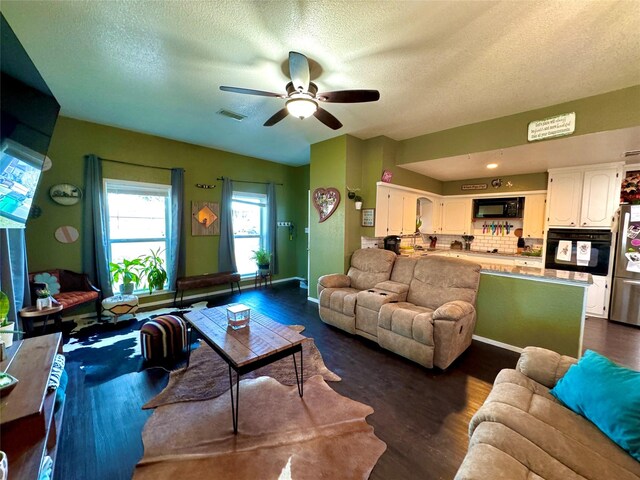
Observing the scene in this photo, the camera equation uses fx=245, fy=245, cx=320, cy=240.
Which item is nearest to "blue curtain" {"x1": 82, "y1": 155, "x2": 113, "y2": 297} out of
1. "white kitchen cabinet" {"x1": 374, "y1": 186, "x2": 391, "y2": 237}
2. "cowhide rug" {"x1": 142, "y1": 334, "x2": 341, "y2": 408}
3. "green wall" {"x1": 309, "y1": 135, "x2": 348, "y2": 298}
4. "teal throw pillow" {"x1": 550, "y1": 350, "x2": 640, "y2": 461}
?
"cowhide rug" {"x1": 142, "y1": 334, "x2": 341, "y2": 408}

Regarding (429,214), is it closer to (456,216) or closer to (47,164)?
(456,216)

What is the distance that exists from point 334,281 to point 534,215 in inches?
158

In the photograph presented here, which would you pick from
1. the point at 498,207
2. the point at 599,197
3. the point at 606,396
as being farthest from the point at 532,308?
the point at 498,207

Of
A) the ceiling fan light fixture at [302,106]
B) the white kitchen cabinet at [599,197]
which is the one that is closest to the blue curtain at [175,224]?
the ceiling fan light fixture at [302,106]

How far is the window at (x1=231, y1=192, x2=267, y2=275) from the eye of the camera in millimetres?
5396

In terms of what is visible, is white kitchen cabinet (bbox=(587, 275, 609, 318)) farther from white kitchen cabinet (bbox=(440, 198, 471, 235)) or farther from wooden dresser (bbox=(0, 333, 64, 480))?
wooden dresser (bbox=(0, 333, 64, 480))

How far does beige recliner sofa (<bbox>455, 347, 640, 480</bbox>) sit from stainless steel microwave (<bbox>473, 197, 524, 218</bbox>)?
428 cm

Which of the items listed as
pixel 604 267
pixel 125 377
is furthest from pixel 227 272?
pixel 604 267

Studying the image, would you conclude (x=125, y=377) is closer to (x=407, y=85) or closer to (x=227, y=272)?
(x=227, y=272)

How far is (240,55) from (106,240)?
3508 mm

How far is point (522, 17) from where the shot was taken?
1688 millimetres

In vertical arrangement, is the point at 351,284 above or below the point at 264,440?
above

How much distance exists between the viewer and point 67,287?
11.4ft

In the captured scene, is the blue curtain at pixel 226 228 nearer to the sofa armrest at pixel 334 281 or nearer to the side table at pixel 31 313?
the sofa armrest at pixel 334 281
